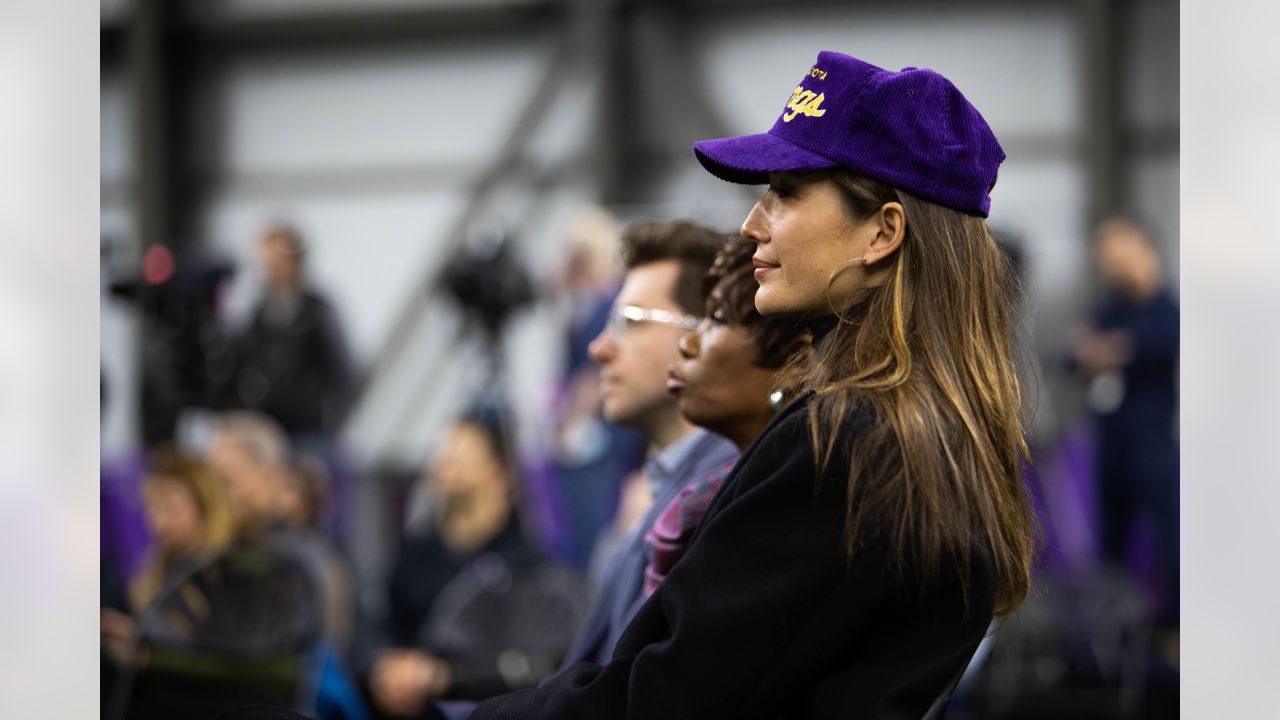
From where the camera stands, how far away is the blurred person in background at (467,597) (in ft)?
14.3

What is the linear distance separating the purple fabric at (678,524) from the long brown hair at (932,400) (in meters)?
0.29

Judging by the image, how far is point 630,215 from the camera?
22.7 feet

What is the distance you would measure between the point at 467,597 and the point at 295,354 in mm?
2141

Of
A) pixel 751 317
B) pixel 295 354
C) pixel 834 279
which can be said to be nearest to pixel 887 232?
pixel 834 279

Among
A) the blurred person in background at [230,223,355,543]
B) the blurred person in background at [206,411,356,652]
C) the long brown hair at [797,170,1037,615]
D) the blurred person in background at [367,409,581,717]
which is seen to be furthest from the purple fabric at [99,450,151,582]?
the long brown hair at [797,170,1037,615]

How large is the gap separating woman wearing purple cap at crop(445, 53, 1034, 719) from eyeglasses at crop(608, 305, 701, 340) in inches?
27.6

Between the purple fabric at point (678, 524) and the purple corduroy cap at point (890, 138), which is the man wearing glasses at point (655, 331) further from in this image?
the purple corduroy cap at point (890, 138)

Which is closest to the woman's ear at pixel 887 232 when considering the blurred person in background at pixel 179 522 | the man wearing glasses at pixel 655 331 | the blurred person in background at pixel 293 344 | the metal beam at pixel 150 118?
the man wearing glasses at pixel 655 331

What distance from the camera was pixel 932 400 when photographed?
4.84 ft

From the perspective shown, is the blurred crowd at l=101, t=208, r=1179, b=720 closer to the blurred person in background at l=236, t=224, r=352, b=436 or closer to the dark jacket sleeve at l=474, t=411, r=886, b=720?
the blurred person in background at l=236, t=224, r=352, b=436

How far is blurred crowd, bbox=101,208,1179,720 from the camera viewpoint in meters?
4.38
